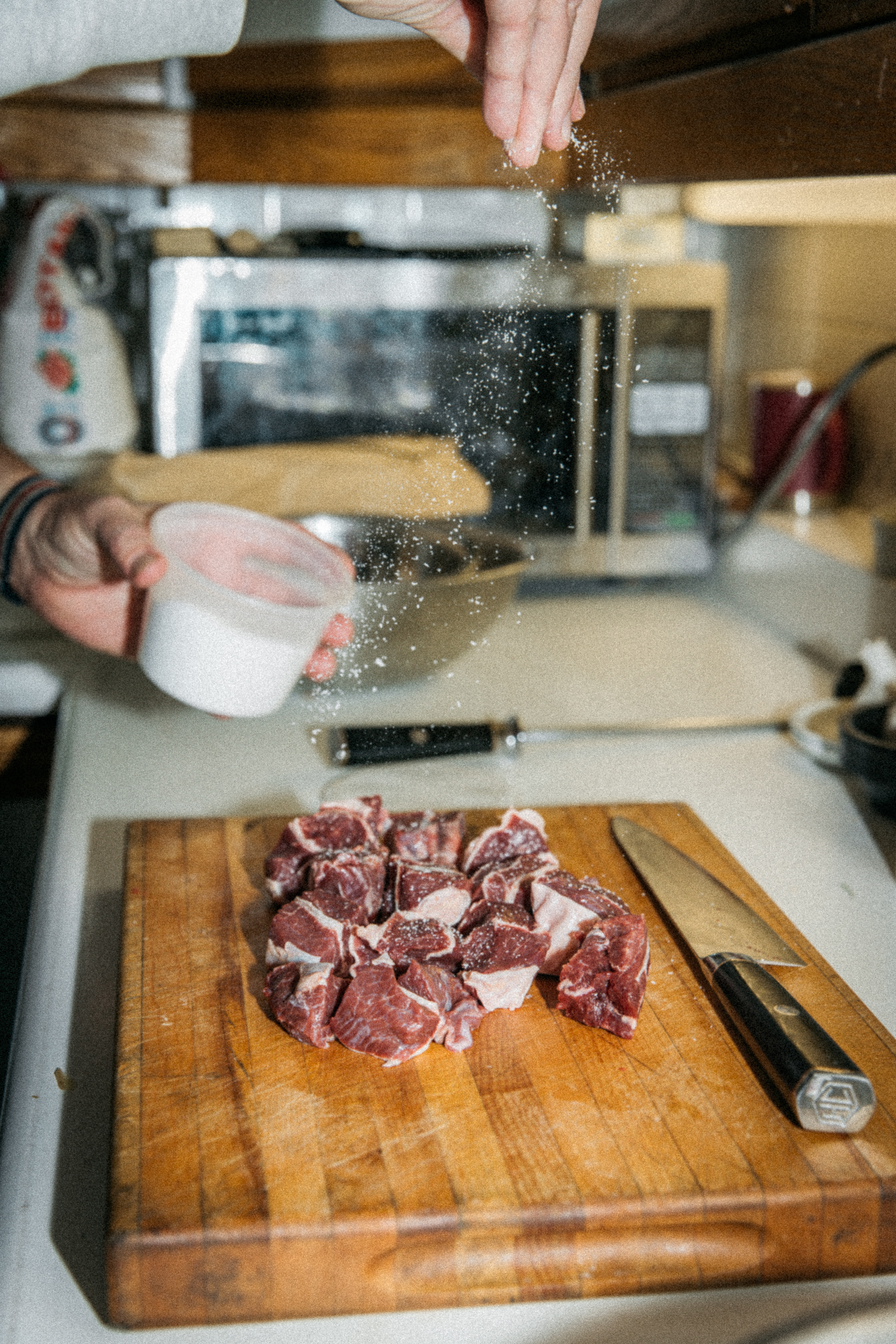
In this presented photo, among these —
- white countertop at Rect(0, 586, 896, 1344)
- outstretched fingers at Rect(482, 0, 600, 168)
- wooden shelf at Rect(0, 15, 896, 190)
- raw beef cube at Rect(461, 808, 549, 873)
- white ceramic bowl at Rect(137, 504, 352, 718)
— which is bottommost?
white countertop at Rect(0, 586, 896, 1344)

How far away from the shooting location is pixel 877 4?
796 mm

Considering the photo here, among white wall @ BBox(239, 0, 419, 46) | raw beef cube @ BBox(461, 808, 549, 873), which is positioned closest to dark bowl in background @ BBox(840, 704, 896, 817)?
raw beef cube @ BBox(461, 808, 549, 873)

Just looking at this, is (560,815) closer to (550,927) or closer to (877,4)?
(550,927)

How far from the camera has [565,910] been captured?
854 millimetres

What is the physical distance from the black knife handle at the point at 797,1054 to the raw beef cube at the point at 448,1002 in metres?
0.17

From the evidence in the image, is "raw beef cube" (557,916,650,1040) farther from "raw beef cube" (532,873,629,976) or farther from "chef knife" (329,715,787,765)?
"chef knife" (329,715,787,765)

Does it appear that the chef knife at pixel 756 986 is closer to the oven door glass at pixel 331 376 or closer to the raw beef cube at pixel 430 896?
the raw beef cube at pixel 430 896

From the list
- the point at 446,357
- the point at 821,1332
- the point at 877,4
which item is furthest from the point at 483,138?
the point at 821,1332

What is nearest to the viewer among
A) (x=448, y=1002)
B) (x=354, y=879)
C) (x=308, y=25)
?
(x=448, y=1002)

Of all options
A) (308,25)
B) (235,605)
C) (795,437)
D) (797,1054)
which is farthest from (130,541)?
(795,437)

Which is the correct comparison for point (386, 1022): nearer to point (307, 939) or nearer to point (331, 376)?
point (307, 939)

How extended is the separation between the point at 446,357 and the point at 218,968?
1039 mm

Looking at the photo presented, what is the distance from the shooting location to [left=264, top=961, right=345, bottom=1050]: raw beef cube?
76 cm

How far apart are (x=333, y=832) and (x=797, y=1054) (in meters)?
0.39
